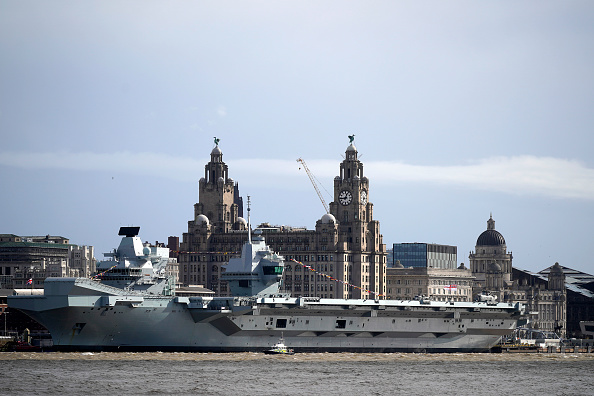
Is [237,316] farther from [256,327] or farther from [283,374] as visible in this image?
[283,374]

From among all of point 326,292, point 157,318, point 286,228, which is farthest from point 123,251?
point 286,228

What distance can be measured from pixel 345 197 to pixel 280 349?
235ft

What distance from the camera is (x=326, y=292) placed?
151750mm

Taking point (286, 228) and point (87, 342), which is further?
point (286, 228)

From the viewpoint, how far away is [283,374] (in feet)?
244

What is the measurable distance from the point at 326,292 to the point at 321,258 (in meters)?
5.29

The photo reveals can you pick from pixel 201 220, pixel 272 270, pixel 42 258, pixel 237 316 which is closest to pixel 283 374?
pixel 237 316

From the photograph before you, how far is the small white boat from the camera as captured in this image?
88500 mm

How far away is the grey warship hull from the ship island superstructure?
8 cm

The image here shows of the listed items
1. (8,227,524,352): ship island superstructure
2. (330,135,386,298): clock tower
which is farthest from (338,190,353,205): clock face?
(8,227,524,352): ship island superstructure

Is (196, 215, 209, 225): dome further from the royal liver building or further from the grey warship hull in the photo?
the grey warship hull

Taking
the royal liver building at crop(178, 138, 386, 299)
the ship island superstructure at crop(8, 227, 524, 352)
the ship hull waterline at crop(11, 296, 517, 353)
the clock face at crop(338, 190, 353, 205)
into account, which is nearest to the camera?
the ship island superstructure at crop(8, 227, 524, 352)

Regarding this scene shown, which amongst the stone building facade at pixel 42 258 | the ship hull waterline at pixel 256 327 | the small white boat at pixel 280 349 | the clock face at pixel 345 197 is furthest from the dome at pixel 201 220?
the small white boat at pixel 280 349

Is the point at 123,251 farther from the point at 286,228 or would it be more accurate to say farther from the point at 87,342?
the point at 286,228
